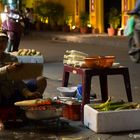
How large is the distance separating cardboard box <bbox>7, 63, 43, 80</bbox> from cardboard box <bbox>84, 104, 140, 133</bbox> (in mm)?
→ 940

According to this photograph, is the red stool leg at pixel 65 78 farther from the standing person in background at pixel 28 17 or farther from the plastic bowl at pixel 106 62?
the standing person in background at pixel 28 17

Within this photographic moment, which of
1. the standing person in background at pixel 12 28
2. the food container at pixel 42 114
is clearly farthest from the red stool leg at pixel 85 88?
the standing person in background at pixel 12 28

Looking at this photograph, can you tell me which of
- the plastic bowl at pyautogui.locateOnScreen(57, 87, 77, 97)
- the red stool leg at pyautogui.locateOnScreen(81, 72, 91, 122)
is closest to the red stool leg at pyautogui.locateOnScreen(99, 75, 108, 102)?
the plastic bowl at pyautogui.locateOnScreen(57, 87, 77, 97)

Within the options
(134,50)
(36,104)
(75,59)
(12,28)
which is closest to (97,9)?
(134,50)

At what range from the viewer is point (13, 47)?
1341 centimetres

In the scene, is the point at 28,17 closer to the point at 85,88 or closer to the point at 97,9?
the point at 97,9

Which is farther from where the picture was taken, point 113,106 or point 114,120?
point 113,106

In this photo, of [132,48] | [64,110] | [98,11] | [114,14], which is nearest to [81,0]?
[98,11]

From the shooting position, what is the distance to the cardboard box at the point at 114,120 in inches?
251

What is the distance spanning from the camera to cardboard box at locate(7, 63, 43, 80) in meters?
6.88

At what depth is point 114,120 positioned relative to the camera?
6410 mm

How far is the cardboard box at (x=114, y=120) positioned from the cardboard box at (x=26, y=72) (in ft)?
3.08

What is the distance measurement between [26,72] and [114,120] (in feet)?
4.30

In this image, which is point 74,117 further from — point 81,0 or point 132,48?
point 81,0
